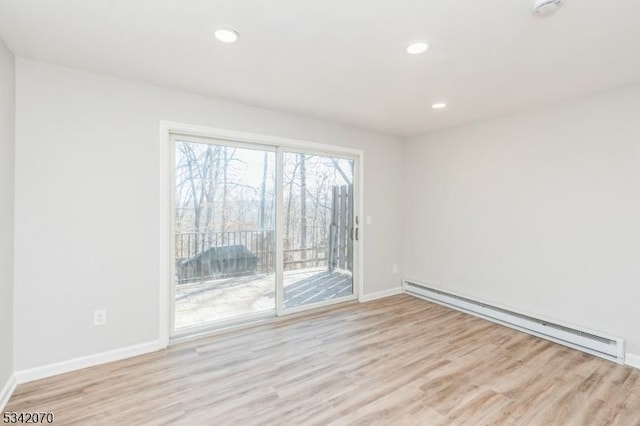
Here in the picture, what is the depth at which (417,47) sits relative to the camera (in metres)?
2.11

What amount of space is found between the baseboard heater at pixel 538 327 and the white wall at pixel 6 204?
438 cm

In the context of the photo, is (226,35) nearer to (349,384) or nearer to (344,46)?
(344,46)

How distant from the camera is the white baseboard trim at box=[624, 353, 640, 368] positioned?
2617mm

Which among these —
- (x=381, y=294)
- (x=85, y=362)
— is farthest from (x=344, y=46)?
(x=381, y=294)

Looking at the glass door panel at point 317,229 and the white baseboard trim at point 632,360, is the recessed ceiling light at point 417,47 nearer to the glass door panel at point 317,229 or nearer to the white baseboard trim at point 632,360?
the glass door panel at point 317,229

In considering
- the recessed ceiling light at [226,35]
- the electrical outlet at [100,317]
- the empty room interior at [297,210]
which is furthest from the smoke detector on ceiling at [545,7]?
the electrical outlet at [100,317]

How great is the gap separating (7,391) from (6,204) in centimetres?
128

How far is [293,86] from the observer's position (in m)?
2.81

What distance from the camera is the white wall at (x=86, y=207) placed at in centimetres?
233

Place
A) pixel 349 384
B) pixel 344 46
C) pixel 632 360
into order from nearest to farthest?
1. pixel 344 46
2. pixel 349 384
3. pixel 632 360

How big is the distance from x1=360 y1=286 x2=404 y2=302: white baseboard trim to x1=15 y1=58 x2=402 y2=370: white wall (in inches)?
104

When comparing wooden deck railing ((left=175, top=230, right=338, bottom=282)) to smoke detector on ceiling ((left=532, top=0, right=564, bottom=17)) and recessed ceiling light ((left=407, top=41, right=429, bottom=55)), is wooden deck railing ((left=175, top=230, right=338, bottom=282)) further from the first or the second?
smoke detector on ceiling ((left=532, top=0, right=564, bottom=17))

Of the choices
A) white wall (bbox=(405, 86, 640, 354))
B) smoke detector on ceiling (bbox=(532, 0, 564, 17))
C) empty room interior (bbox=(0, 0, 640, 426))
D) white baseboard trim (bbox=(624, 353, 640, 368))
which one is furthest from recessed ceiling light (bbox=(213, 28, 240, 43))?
white baseboard trim (bbox=(624, 353, 640, 368))

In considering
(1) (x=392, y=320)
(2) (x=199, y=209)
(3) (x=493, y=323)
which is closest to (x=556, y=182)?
(3) (x=493, y=323)
